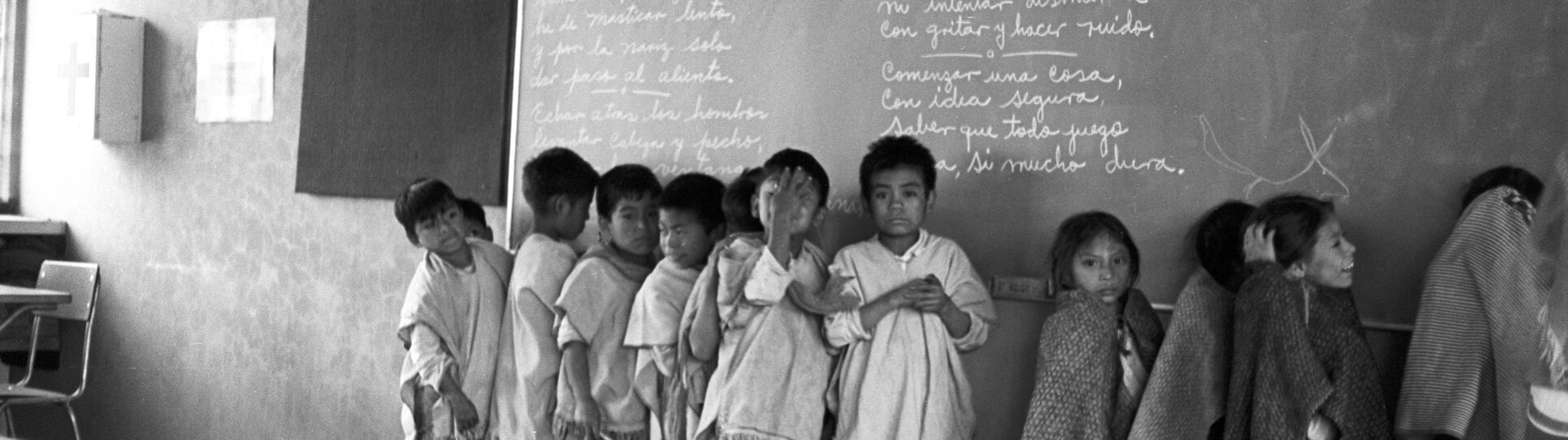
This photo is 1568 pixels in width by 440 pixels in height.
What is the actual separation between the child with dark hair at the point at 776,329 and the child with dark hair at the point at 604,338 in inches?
15.9

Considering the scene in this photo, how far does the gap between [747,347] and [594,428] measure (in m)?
0.57

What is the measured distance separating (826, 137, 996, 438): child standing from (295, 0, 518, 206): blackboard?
1.48m

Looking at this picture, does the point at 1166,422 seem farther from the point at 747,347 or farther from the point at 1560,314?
the point at 1560,314

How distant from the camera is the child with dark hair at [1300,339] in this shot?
8.05 feet

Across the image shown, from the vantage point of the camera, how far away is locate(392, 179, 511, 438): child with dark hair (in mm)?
3498

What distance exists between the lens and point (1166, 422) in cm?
261

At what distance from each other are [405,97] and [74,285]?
140cm

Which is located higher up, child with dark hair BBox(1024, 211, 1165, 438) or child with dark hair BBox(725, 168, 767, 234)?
child with dark hair BBox(725, 168, 767, 234)

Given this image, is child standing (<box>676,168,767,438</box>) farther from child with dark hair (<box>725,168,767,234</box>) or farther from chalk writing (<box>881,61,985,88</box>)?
chalk writing (<box>881,61,985,88</box>)

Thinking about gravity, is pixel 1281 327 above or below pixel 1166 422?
above

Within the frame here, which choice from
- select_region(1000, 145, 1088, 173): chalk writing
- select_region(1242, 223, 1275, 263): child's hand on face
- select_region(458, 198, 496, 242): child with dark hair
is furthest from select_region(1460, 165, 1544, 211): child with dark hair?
select_region(458, 198, 496, 242): child with dark hair

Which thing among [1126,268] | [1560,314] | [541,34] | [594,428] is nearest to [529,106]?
[541,34]

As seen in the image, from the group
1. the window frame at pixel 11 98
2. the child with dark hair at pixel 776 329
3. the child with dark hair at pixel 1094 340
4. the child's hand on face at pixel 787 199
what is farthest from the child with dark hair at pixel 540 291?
the window frame at pixel 11 98

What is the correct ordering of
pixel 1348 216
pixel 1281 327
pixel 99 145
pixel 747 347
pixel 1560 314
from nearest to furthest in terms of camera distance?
pixel 1560 314 → pixel 1281 327 → pixel 1348 216 → pixel 747 347 → pixel 99 145
